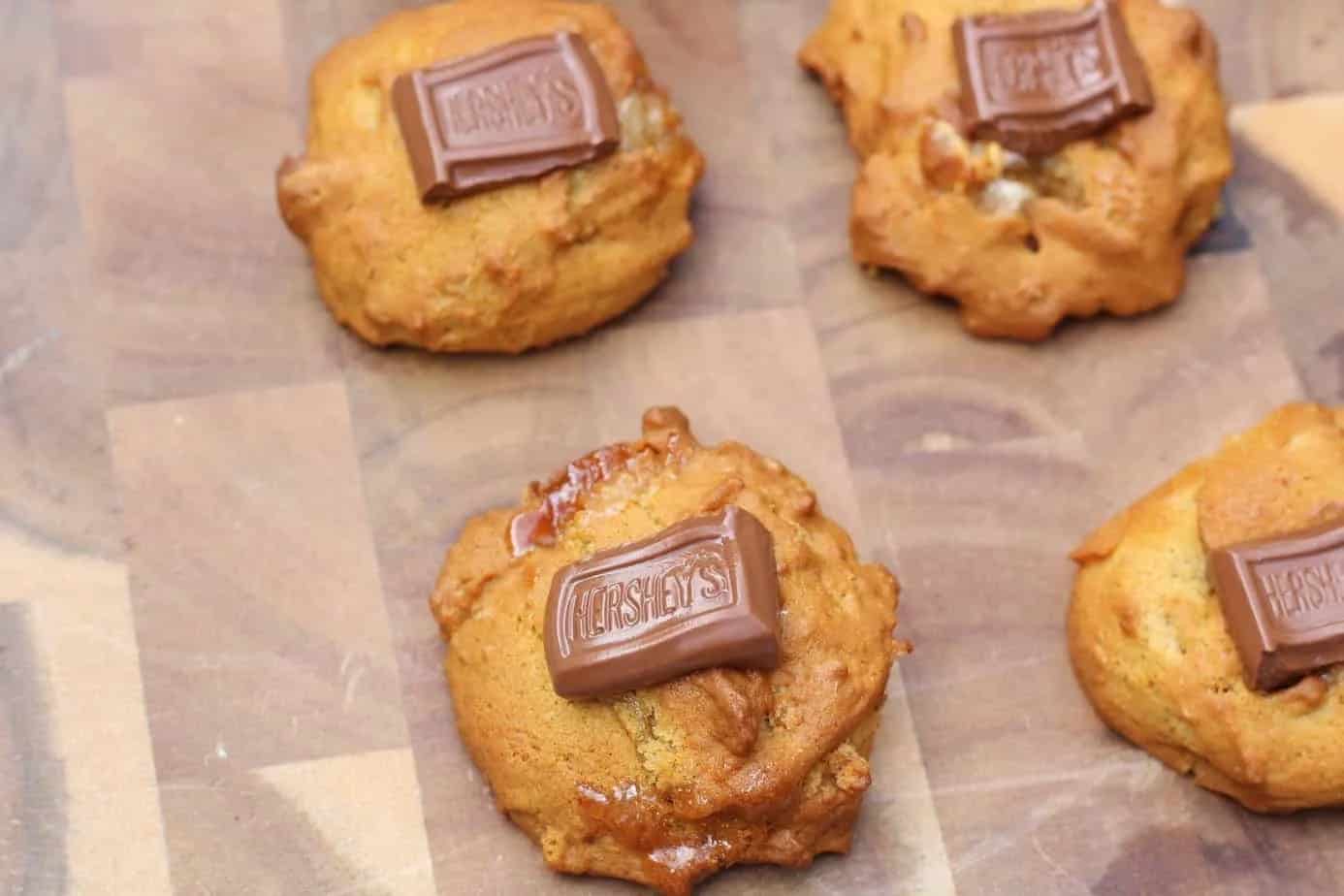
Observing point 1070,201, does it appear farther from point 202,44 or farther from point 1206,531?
point 202,44

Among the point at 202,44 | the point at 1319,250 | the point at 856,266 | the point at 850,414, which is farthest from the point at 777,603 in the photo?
the point at 202,44

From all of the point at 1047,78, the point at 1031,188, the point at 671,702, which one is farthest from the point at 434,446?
the point at 1047,78

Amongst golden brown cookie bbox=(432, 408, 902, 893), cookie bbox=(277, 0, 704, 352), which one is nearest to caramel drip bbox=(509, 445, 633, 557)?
golden brown cookie bbox=(432, 408, 902, 893)

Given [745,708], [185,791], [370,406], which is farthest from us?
[370,406]

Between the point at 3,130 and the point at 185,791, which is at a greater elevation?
the point at 3,130

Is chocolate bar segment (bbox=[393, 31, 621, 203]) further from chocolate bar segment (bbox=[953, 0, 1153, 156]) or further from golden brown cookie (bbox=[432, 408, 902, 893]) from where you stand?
chocolate bar segment (bbox=[953, 0, 1153, 156])

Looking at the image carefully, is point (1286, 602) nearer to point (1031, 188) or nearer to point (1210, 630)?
point (1210, 630)

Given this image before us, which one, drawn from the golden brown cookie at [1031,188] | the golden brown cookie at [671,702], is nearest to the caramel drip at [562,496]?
the golden brown cookie at [671,702]
